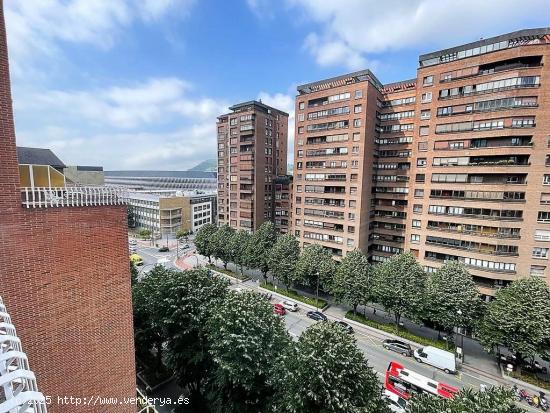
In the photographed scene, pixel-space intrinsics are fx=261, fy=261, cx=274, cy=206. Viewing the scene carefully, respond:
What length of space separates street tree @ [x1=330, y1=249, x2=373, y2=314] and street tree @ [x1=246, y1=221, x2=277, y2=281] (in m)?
13.8

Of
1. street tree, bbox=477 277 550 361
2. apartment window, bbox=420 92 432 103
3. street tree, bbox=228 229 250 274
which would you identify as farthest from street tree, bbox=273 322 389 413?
apartment window, bbox=420 92 432 103

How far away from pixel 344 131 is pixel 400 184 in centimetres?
1409

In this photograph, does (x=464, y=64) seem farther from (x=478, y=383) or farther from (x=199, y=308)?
(x=199, y=308)

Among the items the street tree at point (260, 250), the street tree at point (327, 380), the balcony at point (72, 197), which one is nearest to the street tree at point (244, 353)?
the street tree at point (327, 380)

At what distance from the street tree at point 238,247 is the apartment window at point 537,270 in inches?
1605

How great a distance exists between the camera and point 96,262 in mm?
11922

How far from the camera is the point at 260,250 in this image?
48.0 metres

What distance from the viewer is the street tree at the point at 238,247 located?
50125 millimetres

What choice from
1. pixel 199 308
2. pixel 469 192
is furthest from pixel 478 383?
pixel 199 308

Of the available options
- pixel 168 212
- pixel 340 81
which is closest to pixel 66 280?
pixel 340 81

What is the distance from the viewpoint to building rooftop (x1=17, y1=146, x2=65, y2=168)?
36.1m

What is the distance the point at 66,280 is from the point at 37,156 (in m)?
38.5

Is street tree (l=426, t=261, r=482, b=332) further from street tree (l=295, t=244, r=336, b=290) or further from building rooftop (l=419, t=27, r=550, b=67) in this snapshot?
building rooftop (l=419, t=27, r=550, b=67)

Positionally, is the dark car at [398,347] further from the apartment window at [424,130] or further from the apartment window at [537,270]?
the apartment window at [424,130]
